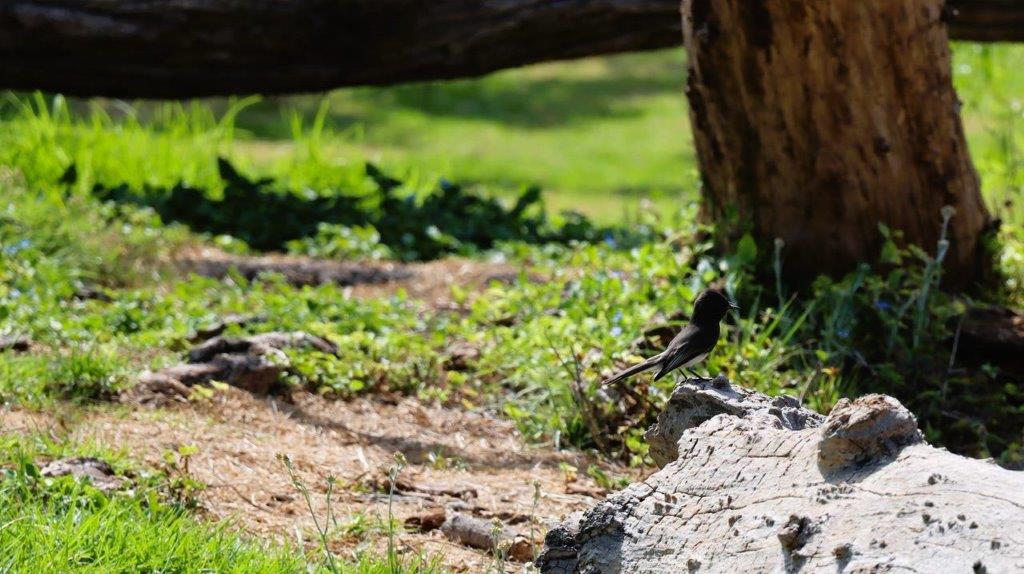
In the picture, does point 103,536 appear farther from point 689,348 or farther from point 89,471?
point 689,348

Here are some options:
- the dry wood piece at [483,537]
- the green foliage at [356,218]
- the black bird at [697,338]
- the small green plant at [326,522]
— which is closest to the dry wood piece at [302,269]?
the green foliage at [356,218]

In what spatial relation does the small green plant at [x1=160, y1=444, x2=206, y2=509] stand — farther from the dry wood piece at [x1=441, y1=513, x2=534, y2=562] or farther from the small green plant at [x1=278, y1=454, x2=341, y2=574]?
Result: the dry wood piece at [x1=441, y1=513, x2=534, y2=562]

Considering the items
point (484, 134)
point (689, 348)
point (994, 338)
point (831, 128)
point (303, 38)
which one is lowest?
point (484, 134)

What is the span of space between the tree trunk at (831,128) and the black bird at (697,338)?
1704mm

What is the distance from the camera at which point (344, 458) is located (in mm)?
4250

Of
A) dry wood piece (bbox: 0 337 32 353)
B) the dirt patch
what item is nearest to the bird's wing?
dry wood piece (bbox: 0 337 32 353)

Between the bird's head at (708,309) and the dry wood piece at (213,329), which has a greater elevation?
the bird's head at (708,309)

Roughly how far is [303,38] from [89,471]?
12.9 ft

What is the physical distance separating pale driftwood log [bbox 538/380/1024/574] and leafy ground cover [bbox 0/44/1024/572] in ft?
2.00

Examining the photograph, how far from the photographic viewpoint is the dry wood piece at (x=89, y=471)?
11.6ft

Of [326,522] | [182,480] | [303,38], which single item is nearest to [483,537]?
[326,522]

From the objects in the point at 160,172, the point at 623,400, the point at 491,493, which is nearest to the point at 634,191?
the point at 160,172

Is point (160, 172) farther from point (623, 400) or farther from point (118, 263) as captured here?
point (623, 400)

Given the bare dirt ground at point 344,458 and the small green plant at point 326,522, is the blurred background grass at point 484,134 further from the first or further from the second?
the small green plant at point 326,522
